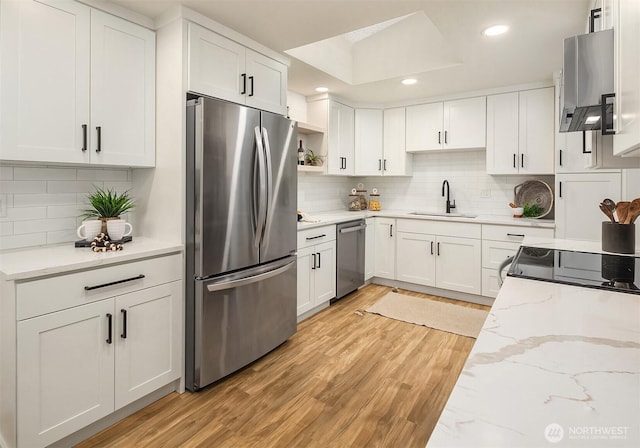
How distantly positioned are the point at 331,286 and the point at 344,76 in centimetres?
214

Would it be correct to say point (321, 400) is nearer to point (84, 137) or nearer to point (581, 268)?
point (581, 268)

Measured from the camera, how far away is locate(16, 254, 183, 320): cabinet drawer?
158 centimetres

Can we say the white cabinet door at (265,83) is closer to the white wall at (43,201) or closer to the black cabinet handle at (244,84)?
the black cabinet handle at (244,84)

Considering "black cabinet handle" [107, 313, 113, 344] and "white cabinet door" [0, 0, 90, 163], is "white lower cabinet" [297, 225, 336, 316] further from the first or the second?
"white cabinet door" [0, 0, 90, 163]

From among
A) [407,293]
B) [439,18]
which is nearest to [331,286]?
[407,293]

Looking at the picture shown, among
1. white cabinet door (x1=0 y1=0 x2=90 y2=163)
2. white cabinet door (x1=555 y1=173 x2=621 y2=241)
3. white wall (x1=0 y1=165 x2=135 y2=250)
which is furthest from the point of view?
white cabinet door (x1=555 y1=173 x2=621 y2=241)

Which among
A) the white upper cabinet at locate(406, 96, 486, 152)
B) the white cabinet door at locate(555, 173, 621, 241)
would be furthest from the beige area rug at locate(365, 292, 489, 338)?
the white upper cabinet at locate(406, 96, 486, 152)

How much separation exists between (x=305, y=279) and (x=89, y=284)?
1.84 metres

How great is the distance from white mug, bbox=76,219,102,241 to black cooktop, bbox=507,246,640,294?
2.19 m

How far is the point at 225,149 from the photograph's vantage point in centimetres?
225

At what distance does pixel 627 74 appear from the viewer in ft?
2.96

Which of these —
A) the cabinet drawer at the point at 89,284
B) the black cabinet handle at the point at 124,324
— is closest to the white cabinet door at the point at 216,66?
the cabinet drawer at the point at 89,284

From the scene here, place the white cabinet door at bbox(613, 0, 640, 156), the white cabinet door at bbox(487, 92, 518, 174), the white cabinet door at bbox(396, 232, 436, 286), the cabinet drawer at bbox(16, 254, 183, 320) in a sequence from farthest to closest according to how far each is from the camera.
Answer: the white cabinet door at bbox(396, 232, 436, 286)
the white cabinet door at bbox(487, 92, 518, 174)
the cabinet drawer at bbox(16, 254, 183, 320)
the white cabinet door at bbox(613, 0, 640, 156)

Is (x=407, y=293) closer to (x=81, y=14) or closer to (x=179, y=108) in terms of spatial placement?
(x=179, y=108)
